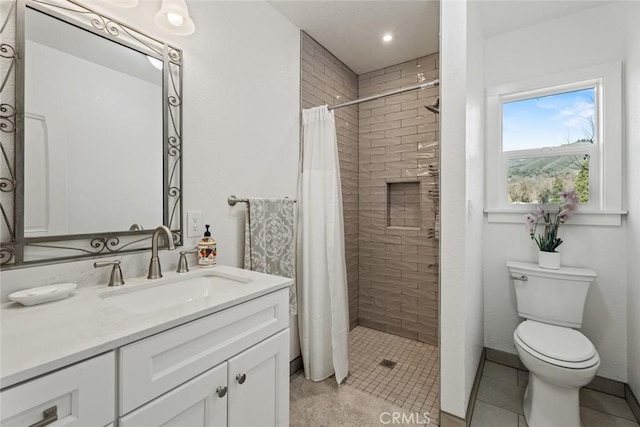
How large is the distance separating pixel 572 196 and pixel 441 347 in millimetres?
1370

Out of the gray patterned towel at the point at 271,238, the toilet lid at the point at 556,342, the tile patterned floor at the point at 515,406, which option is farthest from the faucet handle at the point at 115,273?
the toilet lid at the point at 556,342

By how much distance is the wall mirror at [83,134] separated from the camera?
927 millimetres

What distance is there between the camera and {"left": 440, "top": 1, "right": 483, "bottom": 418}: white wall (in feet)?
4.80

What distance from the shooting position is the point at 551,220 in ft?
6.61

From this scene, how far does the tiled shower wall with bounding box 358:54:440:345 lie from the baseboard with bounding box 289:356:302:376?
990mm

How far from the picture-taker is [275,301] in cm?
116

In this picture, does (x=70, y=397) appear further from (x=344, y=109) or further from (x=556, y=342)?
(x=344, y=109)

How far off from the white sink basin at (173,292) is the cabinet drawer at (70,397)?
0.31 metres

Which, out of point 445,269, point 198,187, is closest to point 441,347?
point 445,269

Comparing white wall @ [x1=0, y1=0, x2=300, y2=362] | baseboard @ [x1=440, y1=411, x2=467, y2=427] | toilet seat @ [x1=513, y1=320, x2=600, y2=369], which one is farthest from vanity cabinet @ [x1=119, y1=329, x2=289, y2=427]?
toilet seat @ [x1=513, y1=320, x2=600, y2=369]

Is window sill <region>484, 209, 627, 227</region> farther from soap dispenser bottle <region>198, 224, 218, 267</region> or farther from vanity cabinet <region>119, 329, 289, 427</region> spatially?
soap dispenser bottle <region>198, 224, 218, 267</region>

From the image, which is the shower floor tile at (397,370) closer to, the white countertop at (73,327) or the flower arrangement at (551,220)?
the flower arrangement at (551,220)

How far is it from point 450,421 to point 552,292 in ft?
3.57

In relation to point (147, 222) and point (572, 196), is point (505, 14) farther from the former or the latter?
point (147, 222)
